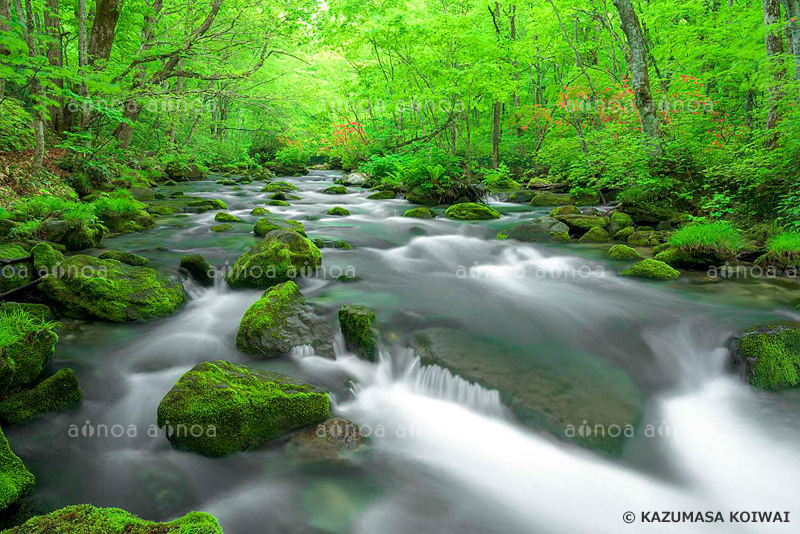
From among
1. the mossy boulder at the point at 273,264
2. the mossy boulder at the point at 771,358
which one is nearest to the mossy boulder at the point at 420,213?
the mossy boulder at the point at 273,264

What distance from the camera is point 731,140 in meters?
8.80

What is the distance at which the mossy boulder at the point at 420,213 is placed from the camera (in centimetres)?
1080

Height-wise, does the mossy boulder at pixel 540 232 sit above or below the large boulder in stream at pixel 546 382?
above

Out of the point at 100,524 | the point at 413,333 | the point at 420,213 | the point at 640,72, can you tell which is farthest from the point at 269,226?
the point at 640,72

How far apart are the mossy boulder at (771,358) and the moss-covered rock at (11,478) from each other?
5.52 metres

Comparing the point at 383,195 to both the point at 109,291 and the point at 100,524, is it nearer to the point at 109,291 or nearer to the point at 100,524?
the point at 109,291

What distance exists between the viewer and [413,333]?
4.43 meters

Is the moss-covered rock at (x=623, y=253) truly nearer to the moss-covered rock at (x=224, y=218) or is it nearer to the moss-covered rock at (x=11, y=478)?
the moss-covered rock at (x=11, y=478)

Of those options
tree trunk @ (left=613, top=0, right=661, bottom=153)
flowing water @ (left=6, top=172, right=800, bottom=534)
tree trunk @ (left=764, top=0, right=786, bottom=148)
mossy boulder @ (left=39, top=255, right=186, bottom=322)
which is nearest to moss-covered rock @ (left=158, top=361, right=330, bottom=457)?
flowing water @ (left=6, top=172, right=800, bottom=534)

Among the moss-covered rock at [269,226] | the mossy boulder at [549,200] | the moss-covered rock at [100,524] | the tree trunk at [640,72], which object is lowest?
the moss-covered rock at [100,524]

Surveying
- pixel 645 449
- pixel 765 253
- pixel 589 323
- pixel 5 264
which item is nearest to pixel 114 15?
pixel 5 264

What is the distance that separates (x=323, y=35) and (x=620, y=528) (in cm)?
1326

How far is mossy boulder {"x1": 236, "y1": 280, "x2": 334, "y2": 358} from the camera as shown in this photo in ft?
13.3

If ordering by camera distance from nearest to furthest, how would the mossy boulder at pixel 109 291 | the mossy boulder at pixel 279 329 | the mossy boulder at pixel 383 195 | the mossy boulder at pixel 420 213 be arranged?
1. the mossy boulder at pixel 279 329
2. the mossy boulder at pixel 109 291
3. the mossy boulder at pixel 420 213
4. the mossy boulder at pixel 383 195
